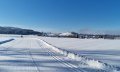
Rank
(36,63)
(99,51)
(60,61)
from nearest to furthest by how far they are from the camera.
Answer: (36,63) < (60,61) < (99,51)

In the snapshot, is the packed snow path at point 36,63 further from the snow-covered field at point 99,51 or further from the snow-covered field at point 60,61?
the snow-covered field at point 99,51

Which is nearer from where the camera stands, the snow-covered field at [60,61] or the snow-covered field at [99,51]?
the snow-covered field at [60,61]

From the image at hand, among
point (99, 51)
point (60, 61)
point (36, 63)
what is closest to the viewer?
point (36, 63)

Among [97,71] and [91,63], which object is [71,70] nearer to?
[97,71]

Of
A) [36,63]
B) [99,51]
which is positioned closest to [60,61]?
[36,63]

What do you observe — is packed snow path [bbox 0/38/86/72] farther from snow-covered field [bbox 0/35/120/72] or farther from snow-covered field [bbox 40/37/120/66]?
snow-covered field [bbox 40/37/120/66]

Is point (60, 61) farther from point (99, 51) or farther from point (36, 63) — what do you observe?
point (99, 51)

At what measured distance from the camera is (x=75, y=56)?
19.8 metres

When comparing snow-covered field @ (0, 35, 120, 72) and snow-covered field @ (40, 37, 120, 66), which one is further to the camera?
snow-covered field @ (40, 37, 120, 66)

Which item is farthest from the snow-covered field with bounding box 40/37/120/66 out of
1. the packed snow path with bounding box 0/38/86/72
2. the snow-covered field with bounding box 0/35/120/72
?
the packed snow path with bounding box 0/38/86/72

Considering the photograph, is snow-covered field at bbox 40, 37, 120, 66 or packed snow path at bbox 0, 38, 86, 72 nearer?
packed snow path at bbox 0, 38, 86, 72

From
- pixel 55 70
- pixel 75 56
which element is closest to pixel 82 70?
pixel 55 70

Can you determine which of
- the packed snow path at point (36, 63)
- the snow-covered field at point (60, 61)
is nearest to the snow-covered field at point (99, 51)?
the snow-covered field at point (60, 61)

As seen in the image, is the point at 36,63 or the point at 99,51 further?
the point at 99,51
